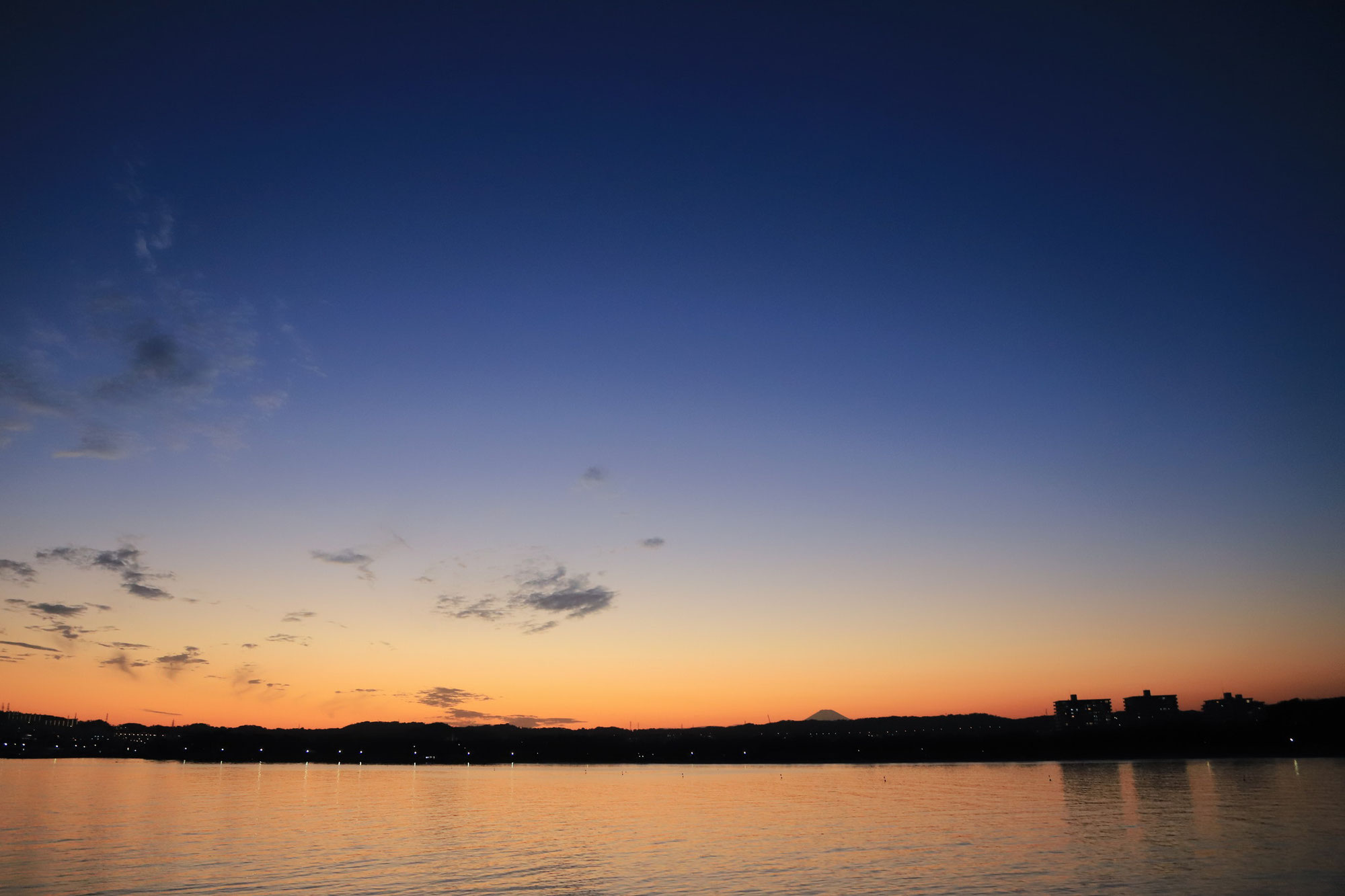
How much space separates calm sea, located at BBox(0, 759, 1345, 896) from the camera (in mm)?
51969

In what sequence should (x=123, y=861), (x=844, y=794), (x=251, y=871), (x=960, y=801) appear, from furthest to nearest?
(x=844, y=794), (x=960, y=801), (x=123, y=861), (x=251, y=871)

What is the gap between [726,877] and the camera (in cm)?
5438

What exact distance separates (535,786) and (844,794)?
264 ft

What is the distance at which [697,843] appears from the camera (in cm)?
7406

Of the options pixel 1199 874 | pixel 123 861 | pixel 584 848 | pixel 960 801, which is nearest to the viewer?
pixel 1199 874

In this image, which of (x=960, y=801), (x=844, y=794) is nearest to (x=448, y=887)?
(x=960, y=801)

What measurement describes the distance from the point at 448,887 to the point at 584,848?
21.1 meters

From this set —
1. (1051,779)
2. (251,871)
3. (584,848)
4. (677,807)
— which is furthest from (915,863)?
(1051,779)

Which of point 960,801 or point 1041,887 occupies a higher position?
point 1041,887

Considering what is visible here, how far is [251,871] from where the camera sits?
57469 mm

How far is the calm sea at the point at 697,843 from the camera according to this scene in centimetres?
5197

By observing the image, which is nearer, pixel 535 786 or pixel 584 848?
pixel 584 848

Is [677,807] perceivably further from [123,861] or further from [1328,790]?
[1328,790]

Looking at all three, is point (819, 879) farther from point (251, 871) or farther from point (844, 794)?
point (844, 794)
